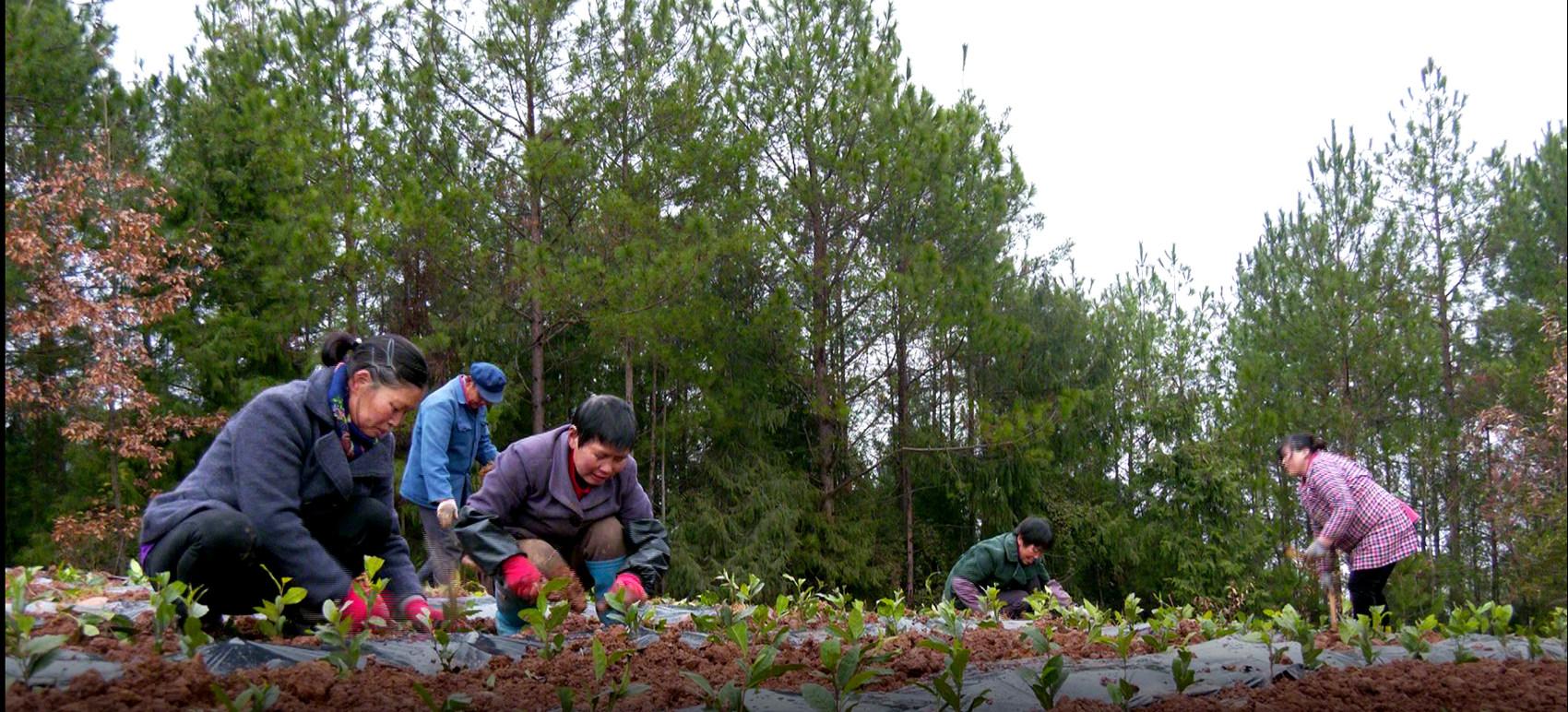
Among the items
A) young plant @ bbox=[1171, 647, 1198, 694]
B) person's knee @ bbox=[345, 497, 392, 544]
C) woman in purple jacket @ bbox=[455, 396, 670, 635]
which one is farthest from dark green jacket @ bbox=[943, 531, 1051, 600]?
young plant @ bbox=[1171, 647, 1198, 694]

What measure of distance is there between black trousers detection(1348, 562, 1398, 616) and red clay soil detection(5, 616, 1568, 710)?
7.20 feet

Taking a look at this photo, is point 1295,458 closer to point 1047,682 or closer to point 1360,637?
point 1360,637

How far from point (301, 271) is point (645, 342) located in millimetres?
7610

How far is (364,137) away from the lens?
25.2 feet

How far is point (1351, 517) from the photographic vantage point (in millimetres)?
3145

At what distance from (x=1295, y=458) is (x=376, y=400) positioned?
249 cm

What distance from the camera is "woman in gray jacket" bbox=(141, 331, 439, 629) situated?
6.81 ft

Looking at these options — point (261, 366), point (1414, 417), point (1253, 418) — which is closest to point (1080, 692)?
point (1414, 417)

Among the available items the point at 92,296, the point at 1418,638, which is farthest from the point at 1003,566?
the point at 92,296

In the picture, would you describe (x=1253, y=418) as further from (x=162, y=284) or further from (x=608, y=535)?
(x=162, y=284)

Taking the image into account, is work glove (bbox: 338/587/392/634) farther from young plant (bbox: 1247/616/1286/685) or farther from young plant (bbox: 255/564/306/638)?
young plant (bbox: 1247/616/1286/685)

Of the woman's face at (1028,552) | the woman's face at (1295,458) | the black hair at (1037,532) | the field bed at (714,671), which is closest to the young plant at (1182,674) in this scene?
the field bed at (714,671)

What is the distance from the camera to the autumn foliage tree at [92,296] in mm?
1087

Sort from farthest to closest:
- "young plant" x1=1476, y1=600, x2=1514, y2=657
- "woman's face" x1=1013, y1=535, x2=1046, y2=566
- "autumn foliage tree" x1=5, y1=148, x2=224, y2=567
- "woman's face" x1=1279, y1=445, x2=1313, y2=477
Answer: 1. "woman's face" x1=1013, y1=535, x2=1046, y2=566
2. "woman's face" x1=1279, y1=445, x2=1313, y2=477
3. "young plant" x1=1476, y1=600, x2=1514, y2=657
4. "autumn foliage tree" x1=5, y1=148, x2=224, y2=567
